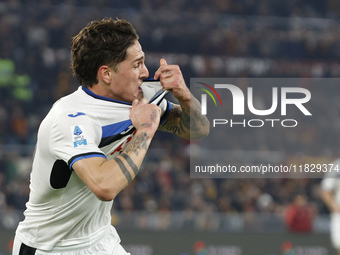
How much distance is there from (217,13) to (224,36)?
3.92 ft

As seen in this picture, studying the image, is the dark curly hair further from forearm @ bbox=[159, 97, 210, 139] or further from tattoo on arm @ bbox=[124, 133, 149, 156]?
forearm @ bbox=[159, 97, 210, 139]

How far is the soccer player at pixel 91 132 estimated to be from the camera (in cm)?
351

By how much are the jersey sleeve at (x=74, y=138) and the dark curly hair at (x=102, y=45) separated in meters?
0.38

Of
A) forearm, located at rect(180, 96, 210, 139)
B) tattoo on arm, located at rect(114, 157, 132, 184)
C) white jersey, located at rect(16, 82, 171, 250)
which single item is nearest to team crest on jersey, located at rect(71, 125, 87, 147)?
white jersey, located at rect(16, 82, 171, 250)

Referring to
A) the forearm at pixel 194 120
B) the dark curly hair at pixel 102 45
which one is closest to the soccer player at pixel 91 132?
A: the dark curly hair at pixel 102 45

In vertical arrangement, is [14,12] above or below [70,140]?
above

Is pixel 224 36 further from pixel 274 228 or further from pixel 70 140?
pixel 70 140

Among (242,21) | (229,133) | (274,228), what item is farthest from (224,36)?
(274,228)

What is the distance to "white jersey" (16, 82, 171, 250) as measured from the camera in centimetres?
346

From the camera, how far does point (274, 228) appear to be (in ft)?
38.2

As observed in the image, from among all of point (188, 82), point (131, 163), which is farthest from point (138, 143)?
point (188, 82)

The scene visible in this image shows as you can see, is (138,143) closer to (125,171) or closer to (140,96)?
(125,171)

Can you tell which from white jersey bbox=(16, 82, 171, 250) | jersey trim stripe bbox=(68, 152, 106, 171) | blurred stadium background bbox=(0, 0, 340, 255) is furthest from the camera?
blurred stadium background bbox=(0, 0, 340, 255)

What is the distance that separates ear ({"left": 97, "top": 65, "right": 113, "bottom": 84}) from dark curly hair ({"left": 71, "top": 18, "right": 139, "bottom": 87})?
21 millimetres
